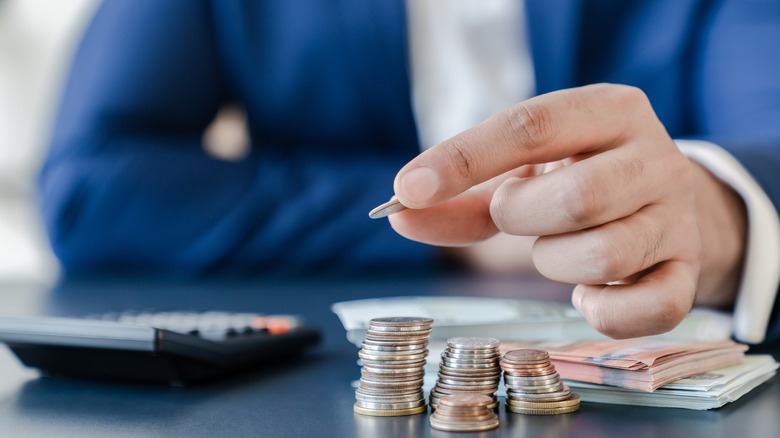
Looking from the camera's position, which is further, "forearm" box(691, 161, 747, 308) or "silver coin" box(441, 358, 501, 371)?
"forearm" box(691, 161, 747, 308)

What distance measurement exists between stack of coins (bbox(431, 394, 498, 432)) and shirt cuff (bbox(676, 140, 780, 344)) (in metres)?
0.36

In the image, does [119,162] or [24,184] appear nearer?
[119,162]

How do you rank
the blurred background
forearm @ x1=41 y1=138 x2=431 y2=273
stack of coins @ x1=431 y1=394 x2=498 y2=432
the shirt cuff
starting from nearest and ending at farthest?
stack of coins @ x1=431 y1=394 x2=498 y2=432 → the shirt cuff → forearm @ x1=41 y1=138 x2=431 y2=273 → the blurred background

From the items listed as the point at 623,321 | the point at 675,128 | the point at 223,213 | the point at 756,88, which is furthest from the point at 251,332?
the point at 675,128

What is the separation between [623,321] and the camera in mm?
450

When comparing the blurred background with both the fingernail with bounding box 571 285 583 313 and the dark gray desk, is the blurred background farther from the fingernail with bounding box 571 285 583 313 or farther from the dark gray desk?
the fingernail with bounding box 571 285 583 313

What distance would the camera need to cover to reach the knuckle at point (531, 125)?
0.46 metres

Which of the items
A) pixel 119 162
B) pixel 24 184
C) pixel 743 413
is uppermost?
pixel 24 184

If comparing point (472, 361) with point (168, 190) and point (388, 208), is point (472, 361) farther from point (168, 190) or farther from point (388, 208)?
point (168, 190)

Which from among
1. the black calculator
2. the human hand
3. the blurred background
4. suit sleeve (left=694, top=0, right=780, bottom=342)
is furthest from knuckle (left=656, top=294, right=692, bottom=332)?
the blurred background

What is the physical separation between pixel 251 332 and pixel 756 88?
1005mm

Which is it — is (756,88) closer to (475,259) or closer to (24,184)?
(475,259)

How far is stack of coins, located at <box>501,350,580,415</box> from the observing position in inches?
15.2

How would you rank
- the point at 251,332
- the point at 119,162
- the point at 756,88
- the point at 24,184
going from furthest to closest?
1. the point at 24,184
2. the point at 119,162
3. the point at 756,88
4. the point at 251,332
